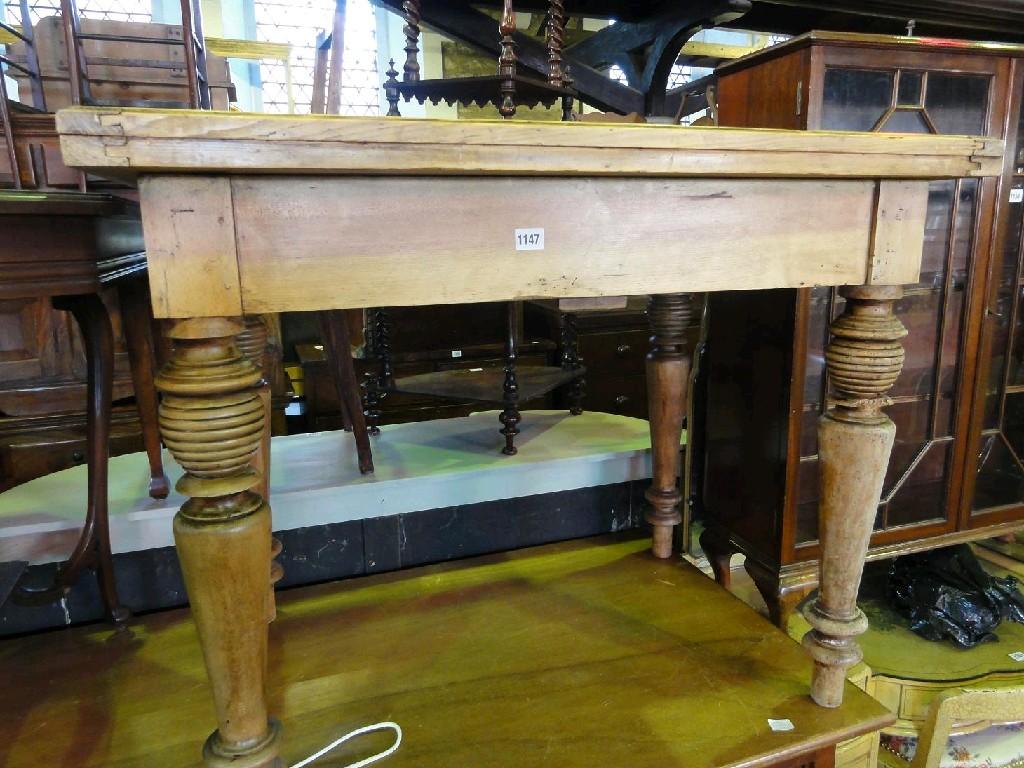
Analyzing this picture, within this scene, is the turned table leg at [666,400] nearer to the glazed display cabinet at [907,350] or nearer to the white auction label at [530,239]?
the glazed display cabinet at [907,350]

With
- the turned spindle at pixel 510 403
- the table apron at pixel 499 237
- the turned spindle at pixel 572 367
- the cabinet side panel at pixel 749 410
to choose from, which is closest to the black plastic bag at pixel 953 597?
the cabinet side panel at pixel 749 410

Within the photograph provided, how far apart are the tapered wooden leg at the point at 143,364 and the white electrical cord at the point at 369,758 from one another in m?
0.60

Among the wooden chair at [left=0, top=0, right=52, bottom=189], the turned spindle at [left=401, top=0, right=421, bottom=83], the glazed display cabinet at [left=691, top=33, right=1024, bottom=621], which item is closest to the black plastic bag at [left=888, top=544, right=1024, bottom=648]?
the glazed display cabinet at [left=691, top=33, right=1024, bottom=621]

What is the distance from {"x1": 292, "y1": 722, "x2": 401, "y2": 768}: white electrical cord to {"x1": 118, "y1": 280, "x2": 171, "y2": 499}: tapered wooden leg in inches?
23.6

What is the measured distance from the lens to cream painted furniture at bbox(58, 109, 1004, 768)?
1.96 feet

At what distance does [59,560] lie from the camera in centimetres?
118

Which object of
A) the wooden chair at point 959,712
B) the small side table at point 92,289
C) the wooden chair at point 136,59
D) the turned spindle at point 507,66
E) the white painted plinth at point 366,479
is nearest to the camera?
the small side table at point 92,289

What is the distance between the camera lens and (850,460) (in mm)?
887

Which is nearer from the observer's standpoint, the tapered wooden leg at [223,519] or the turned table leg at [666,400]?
the tapered wooden leg at [223,519]

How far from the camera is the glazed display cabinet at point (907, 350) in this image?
1362 millimetres

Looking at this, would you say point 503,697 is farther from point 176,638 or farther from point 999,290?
point 999,290

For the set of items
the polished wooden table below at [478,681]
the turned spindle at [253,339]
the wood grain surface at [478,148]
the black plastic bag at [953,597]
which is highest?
the wood grain surface at [478,148]

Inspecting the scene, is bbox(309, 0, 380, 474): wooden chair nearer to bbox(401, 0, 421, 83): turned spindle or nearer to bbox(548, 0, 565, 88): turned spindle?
bbox(401, 0, 421, 83): turned spindle

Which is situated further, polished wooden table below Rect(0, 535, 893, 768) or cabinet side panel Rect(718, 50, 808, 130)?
cabinet side panel Rect(718, 50, 808, 130)
